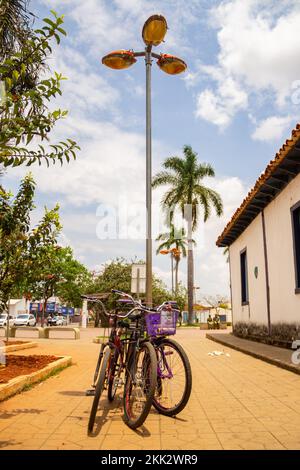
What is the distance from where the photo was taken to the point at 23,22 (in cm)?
786

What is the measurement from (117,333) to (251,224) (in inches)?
407

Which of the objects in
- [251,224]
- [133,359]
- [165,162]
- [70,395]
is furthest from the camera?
[165,162]

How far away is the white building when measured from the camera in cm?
971

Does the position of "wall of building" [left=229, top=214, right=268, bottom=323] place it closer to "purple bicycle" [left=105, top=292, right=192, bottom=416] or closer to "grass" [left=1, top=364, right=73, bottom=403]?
"grass" [left=1, top=364, right=73, bottom=403]

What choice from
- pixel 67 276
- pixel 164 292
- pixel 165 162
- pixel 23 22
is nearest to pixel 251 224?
pixel 23 22

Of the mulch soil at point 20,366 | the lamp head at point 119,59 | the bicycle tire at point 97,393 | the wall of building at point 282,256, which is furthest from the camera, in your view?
the wall of building at point 282,256

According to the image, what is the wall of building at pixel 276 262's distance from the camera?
10047 mm

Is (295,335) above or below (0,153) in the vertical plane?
below

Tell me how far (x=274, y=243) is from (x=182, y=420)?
783 centimetres

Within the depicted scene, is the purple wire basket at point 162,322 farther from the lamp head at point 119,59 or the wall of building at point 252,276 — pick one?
the wall of building at point 252,276

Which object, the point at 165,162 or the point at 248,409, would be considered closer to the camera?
the point at 248,409

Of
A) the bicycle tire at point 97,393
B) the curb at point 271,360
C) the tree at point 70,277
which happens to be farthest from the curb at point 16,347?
the tree at point 70,277

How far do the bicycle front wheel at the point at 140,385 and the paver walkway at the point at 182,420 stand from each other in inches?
5.1
